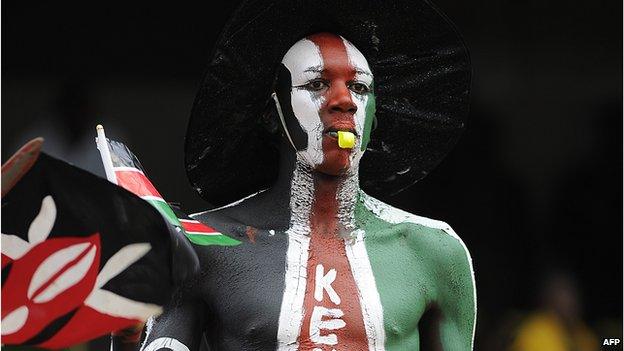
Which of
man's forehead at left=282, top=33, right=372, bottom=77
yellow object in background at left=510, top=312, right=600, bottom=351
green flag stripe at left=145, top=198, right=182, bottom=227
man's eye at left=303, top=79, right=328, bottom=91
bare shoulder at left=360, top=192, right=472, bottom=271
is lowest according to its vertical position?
yellow object in background at left=510, top=312, right=600, bottom=351

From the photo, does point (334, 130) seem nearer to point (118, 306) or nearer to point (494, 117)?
point (118, 306)

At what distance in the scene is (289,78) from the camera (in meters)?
4.31

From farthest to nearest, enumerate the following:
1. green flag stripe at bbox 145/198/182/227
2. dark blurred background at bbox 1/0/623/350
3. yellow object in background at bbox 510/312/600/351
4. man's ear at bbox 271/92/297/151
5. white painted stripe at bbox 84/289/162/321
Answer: dark blurred background at bbox 1/0/623/350 < yellow object in background at bbox 510/312/600/351 < man's ear at bbox 271/92/297/151 < green flag stripe at bbox 145/198/182/227 < white painted stripe at bbox 84/289/162/321

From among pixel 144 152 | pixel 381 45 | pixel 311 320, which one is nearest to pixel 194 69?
pixel 144 152

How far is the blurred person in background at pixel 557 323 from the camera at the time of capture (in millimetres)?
6590

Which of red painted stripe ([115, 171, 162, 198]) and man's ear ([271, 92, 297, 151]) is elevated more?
man's ear ([271, 92, 297, 151])

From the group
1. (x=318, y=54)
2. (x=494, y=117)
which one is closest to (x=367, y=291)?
(x=318, y=54)

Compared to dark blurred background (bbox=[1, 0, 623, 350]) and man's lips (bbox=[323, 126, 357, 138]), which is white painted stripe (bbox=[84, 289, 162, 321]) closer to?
man's lips (bbox=[323, 126, 357, 138])

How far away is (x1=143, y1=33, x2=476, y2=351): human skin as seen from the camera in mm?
4090

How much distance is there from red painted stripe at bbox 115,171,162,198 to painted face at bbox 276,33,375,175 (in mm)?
391

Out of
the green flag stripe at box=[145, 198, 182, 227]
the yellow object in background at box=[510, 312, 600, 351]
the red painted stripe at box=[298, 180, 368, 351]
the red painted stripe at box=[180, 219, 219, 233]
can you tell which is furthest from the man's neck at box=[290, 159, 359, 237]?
the yellow object in background at box=[510, 312, 600, 351]

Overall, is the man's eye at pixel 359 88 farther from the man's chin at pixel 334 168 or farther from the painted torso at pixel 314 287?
the painted torso at pixel 314 287

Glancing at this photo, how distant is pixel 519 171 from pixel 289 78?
3.22 metres

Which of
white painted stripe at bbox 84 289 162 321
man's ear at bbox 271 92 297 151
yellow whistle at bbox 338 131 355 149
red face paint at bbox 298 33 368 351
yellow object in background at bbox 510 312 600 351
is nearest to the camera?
white painted stripe at bbox 84 289 162 321
